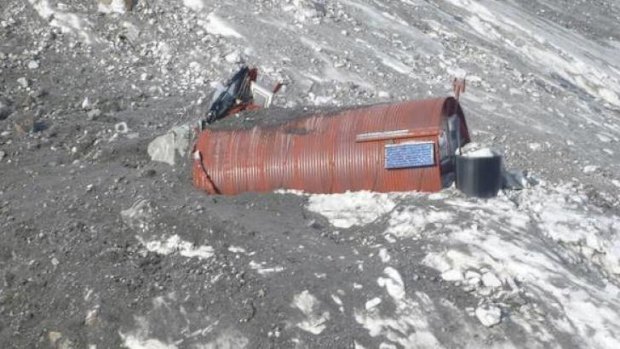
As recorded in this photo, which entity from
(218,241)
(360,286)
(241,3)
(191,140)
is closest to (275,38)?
(241,3)

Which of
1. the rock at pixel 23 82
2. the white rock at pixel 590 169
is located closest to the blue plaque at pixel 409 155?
the white rock at pixel 590 169

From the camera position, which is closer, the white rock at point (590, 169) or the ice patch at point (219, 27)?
the white rock at point (590, 169)

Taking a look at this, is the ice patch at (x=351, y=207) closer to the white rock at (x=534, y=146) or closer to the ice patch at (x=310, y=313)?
the ice patch at (x=310, y=313)

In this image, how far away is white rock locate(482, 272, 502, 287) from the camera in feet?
26.0

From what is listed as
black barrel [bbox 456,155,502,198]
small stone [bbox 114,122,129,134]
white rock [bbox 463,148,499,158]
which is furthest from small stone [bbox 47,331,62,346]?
white rock [bbox 463,148,499,158]

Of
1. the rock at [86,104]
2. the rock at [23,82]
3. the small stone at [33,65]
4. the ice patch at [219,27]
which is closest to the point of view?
the rock at [86,104]

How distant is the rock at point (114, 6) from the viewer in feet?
50.6

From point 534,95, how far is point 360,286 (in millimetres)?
9842

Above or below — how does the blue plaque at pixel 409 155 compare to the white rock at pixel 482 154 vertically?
below

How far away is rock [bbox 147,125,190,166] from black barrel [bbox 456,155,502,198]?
406 cm

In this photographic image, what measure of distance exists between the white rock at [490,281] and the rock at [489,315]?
36cm

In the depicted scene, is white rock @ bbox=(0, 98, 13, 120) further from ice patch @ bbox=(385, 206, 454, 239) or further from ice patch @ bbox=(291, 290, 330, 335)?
ice patch @ bbox=(291, 290, 330, 335)

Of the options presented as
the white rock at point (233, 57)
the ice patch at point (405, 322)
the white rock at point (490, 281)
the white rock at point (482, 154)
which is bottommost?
the ice patch at point (405, 322)

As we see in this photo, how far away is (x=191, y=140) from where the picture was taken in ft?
36.8
